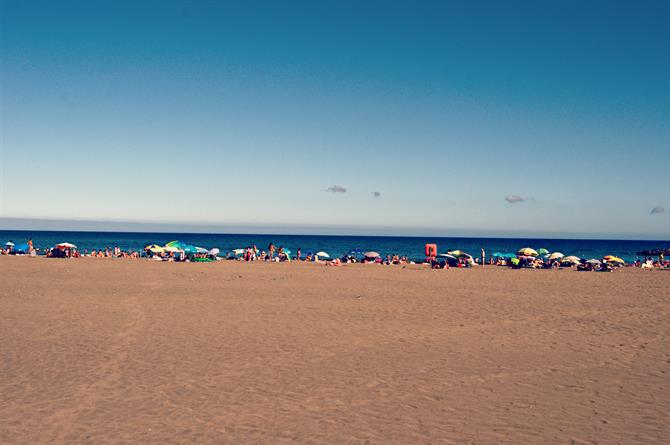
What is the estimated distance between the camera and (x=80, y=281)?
23.4 metres

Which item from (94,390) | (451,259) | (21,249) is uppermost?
(451,259)

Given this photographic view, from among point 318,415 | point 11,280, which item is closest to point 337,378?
point 318,415

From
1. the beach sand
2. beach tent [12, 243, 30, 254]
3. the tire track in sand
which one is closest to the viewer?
the tire track in sand

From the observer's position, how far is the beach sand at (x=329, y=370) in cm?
647

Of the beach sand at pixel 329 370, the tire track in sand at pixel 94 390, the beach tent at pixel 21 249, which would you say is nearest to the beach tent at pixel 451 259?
the beach sand at pixel 329 370

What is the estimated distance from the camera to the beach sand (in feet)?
21.2

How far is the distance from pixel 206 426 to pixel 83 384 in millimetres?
2925

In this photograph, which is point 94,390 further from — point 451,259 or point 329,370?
point 451,259

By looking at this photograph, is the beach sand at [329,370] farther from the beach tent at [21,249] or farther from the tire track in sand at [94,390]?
the beach tent at [21,249]

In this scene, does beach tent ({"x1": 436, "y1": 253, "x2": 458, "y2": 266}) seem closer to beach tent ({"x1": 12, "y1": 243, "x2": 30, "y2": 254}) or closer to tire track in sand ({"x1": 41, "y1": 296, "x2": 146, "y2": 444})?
tire track in sand ({"x1": 41, "y1": 296, "x2": 146, "y2": 444})

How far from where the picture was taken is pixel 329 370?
9125 millimetres

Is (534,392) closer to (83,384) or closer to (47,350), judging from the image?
(83,384)

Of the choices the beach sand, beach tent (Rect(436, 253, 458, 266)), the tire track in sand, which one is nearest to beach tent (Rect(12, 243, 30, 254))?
the beach sand

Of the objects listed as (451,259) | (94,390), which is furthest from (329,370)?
(451,259)
